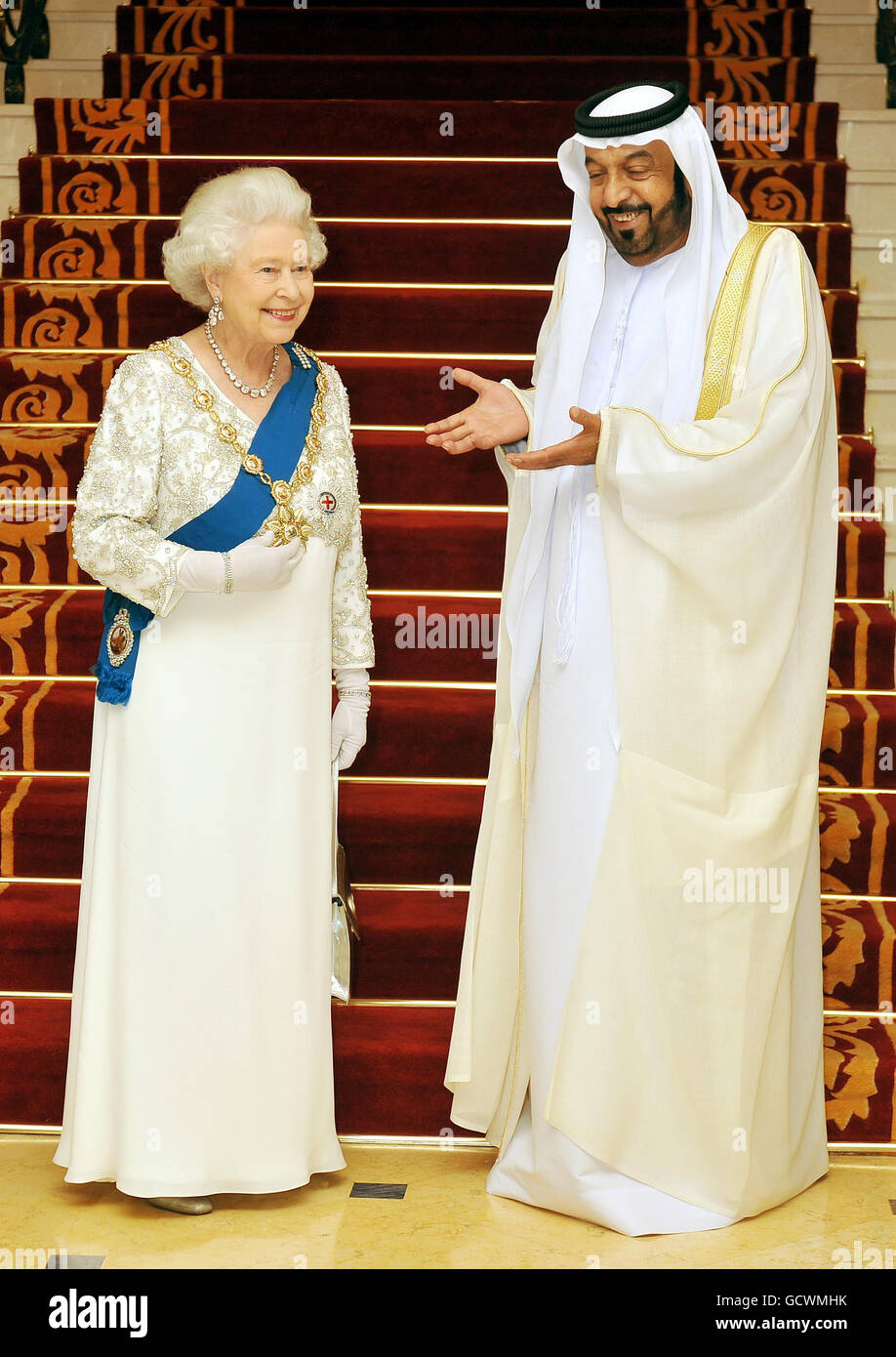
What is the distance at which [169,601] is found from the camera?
3131mm

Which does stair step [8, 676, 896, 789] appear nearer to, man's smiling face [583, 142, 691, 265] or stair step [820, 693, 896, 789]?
stair step [820, 693, 896, 789]

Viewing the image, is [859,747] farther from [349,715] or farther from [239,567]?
[239,567]

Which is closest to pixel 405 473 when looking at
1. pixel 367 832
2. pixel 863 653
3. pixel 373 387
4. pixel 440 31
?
pixel 373 387

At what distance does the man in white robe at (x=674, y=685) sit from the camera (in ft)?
10.2

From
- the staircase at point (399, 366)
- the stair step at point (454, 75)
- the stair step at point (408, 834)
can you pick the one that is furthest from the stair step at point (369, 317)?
the stair step at point (408, 834)

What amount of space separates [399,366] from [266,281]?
2065 mm

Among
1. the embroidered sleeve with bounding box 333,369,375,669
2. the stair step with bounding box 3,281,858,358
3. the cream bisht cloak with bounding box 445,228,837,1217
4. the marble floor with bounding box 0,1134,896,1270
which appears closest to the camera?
the marble floor with bounding box 0,1134,896,1270

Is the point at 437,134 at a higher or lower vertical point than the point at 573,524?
higher

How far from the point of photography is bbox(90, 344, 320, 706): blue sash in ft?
10.4

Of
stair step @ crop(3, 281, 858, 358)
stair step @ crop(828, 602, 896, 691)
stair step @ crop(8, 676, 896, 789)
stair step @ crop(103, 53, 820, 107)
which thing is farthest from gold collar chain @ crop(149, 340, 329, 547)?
stair step @ crop(103, 53, 820, 107)

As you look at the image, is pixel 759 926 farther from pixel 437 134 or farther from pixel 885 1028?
pixel 437 134

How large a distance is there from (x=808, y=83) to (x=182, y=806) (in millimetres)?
4270

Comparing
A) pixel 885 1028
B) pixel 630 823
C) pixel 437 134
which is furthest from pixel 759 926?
pixel 437 134

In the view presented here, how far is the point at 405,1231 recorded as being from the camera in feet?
10.4
